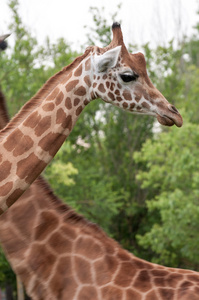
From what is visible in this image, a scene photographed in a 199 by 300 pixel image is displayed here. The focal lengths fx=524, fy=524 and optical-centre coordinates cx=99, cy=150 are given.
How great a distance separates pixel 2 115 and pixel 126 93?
40.8 inches

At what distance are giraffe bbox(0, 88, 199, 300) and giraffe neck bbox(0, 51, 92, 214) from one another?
370 millimetres

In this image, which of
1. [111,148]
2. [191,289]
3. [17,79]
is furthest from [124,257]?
[111,148]

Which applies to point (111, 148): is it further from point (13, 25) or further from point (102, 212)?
point (13, 25)

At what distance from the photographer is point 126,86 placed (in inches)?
148

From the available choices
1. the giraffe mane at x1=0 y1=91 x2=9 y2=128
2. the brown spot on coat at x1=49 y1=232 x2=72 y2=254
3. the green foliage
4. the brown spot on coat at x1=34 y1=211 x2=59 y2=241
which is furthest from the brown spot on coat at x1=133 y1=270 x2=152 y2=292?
the green foliage

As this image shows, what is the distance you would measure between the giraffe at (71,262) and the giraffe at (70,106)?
0.38 meters

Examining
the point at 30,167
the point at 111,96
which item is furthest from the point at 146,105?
the point at 30,167

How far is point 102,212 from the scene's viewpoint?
1594 cm

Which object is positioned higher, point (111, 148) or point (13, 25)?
point (13, 25)

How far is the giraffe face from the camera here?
3.70m

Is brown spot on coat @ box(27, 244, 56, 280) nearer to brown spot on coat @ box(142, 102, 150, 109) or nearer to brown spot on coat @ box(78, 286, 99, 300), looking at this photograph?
brown spot on coat @ box(78, 286, 99, 300)

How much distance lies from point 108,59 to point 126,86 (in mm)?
239

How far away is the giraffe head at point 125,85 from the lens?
3.70 m

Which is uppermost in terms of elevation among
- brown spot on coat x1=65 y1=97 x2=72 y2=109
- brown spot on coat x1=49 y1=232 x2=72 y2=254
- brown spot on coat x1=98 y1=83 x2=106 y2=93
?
brown spot on coat x1=98 y1=83 x2=106 y2=93
